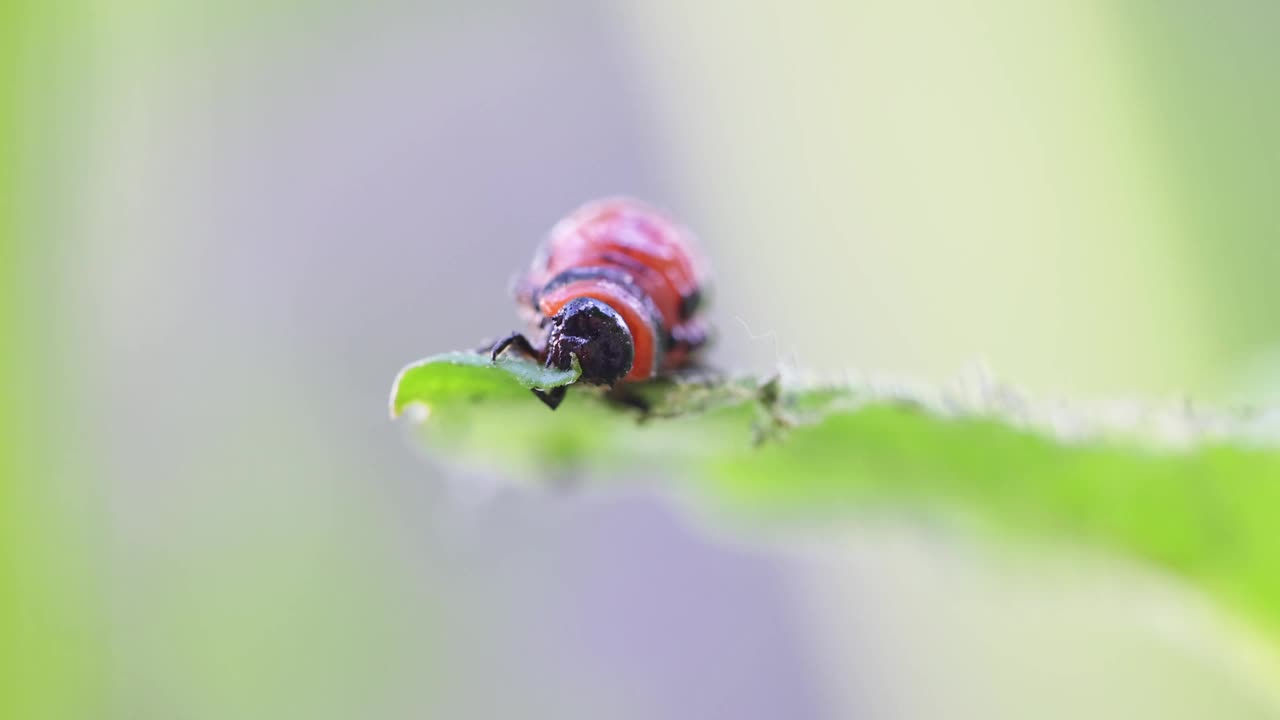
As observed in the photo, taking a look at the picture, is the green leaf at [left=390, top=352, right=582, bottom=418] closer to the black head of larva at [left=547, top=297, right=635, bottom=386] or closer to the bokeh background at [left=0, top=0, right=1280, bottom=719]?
the black head of larva at [left=547, top=297, right=635, bottom=386]

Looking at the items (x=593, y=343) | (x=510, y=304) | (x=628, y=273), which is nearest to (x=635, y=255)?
(x=628, y=273)

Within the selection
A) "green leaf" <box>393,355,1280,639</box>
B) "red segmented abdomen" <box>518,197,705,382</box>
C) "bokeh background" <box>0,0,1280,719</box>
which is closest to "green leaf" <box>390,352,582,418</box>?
"green leaf" <box>393,355,1280,639</box>

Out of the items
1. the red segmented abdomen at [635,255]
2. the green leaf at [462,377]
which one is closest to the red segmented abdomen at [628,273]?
the red segmented abdomen at [635,255]

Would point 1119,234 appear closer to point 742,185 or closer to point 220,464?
point 742,185

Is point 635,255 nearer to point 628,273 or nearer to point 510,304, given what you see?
point 628,273

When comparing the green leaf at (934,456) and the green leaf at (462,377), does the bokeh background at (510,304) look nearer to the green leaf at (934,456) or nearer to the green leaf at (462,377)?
the green leaf at (934,456)

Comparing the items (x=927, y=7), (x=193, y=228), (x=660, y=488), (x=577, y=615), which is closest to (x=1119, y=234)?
(x=927, y=7)

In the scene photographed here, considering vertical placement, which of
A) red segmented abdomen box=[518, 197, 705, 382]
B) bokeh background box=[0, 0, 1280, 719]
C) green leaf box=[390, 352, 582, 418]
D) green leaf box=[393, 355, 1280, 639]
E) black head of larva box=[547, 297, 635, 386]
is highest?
bokeh background box=[0, 0, 1280, 719]
